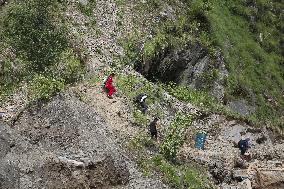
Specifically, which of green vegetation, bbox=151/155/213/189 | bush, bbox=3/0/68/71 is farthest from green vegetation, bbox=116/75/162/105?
green vegetation, bbox=151/155/213/189

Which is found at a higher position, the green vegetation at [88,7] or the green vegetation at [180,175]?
the green vegetation at [88,7]

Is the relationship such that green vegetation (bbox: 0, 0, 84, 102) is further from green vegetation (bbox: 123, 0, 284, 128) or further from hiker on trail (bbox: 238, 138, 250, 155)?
hiker on trail (bbox: 238, 138, 250, 155)

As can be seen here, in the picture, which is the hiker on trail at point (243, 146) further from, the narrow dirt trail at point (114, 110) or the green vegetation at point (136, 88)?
the narrow dirt trail at point (114, 110)

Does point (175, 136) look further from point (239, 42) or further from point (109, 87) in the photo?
point (239, 42)

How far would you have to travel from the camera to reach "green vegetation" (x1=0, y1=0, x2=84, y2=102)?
2919 cm

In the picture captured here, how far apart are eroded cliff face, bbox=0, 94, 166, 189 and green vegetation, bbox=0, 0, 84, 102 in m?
2.44

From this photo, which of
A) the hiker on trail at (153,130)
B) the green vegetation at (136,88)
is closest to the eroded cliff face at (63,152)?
the hiker on trail at (153,130)

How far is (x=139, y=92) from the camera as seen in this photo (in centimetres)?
3095

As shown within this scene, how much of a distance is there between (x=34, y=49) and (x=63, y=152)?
9754mm

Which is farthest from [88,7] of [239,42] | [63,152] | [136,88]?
[63,152]

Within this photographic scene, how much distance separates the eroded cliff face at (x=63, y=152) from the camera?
22516 mm

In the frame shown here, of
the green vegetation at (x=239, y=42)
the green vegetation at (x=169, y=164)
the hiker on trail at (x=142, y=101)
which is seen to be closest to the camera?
the green vegetation at (x=169, y=164)

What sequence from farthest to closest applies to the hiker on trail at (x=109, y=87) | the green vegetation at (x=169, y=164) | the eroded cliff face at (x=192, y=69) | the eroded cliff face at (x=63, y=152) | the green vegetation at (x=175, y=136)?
the eroded cliff face at (x=192, y=69), the hiker on trail at (x=109, y=87), the green vegetation at (x=175, y=136), the green vegetation at (x=169, y=164), the eroded cliff face at (x=63, y=152)

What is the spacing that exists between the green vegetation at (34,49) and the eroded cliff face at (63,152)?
2441 millimetres
